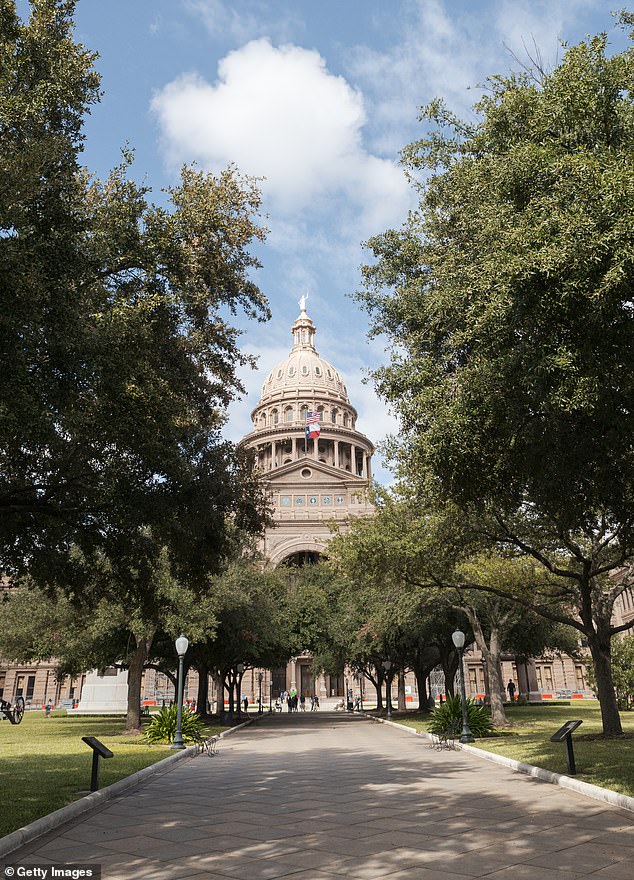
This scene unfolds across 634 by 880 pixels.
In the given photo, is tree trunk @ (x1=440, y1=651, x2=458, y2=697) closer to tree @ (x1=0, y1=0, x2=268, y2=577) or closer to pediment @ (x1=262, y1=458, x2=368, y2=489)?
tree @ (x1=0, y1=0, x2=268, y2=577)

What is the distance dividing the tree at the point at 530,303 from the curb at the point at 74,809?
274 inches

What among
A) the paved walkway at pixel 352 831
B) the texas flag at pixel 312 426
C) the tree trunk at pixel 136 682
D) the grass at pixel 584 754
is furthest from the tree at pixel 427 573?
the texas flag at pixel 312 426

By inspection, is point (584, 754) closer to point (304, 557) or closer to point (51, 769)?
point (51, 769)

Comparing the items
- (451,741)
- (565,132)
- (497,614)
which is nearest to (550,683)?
(497,614)

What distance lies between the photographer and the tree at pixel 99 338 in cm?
885

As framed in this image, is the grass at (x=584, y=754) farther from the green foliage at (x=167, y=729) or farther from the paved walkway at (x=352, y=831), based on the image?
the green foliage at (x=167, y=729)

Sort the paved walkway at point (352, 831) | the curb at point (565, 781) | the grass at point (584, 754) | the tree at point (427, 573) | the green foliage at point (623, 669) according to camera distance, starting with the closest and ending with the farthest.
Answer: the paved walkway at point (352, 831) → the curb at point (565, 781) → the grass at point (584, 754) → the tree at point (427, 573) → the green foliage at point (623, 669)

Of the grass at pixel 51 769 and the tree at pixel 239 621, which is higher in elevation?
the tree at pixel 239 621

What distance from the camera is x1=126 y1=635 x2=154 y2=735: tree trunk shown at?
30234 mm

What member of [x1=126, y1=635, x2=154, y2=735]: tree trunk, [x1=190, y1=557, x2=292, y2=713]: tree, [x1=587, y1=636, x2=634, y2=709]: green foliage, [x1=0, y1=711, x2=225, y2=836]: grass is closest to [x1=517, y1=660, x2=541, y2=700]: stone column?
[x1=587, y1=636, x2=634, y2=709]: green foliage

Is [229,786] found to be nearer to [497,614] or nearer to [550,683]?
[497,614]

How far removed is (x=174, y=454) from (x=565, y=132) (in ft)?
24.8

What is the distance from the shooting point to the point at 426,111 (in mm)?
13695

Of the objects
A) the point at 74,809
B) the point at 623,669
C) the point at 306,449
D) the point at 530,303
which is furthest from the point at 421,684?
the point at 306,449
